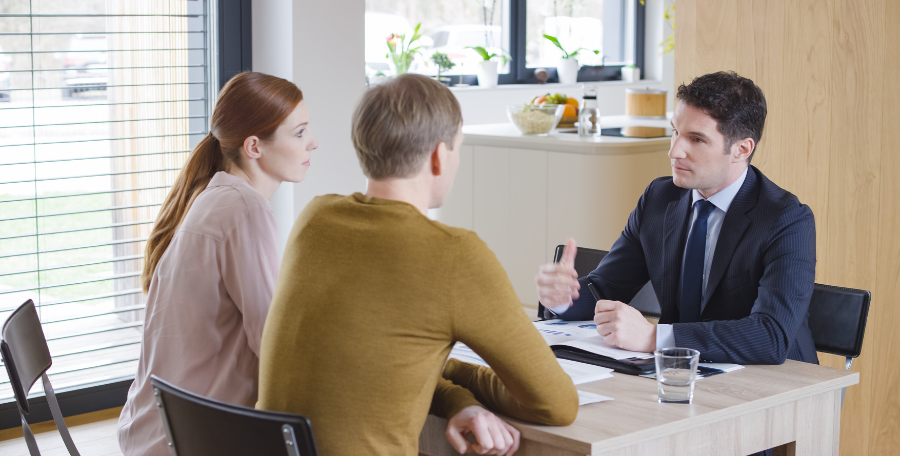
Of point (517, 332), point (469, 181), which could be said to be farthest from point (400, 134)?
point (469, 181)

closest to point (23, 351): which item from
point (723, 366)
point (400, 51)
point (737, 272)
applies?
point (723, 366)

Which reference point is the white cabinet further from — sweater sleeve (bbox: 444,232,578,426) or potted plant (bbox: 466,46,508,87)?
sweater sleeve (bbox: 444,232,578,426)

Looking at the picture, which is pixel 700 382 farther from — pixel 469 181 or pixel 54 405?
pixel 469 181

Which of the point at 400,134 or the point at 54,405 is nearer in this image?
the point at 400,134

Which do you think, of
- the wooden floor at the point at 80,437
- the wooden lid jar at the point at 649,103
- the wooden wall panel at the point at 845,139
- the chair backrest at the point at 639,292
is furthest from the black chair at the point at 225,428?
the wooden lid jar at the point at 649,103

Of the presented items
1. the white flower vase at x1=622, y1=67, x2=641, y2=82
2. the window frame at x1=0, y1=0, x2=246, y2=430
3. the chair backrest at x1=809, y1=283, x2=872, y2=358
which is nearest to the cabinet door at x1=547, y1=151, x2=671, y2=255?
the window frame at x1=0, y1=0, x2=246, y2=430

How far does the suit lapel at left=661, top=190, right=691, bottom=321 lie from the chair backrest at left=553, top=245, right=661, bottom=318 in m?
0.22

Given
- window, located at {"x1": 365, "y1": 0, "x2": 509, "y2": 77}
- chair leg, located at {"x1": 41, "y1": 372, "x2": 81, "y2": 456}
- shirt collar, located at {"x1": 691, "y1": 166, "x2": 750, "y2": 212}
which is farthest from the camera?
window, located at {"x1": 365, "y1": 0, "x2": 509, "y2": 77}

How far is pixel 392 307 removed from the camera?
126cm

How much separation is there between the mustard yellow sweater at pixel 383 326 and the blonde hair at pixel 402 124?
0.07 metres

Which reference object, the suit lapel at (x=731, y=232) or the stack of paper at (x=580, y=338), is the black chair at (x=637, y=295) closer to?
the stack of paper at (x=580, y=338)

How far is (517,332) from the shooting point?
1.30 metres

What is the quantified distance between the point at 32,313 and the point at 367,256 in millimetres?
1009

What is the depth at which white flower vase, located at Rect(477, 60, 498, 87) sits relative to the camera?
22.3ft
